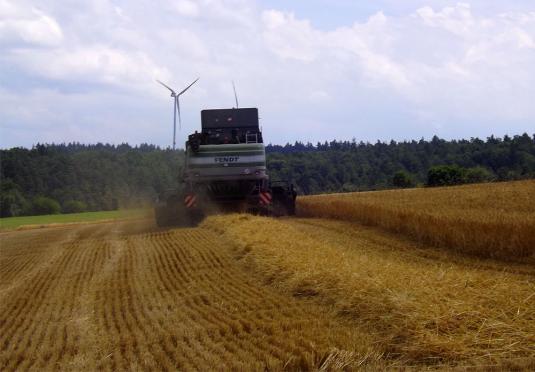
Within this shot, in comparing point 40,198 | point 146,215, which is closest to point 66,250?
point 146,215

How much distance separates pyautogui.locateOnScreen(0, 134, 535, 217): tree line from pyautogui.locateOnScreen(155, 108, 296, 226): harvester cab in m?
47.8

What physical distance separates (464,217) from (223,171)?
363 inches

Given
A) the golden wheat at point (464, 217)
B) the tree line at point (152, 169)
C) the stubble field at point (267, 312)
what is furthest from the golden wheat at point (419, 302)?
the tree line at point (152, 169)

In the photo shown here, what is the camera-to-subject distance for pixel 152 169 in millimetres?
83000

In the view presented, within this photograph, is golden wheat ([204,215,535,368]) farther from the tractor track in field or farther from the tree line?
the tree line

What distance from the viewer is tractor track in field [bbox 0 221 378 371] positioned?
8.06 meters

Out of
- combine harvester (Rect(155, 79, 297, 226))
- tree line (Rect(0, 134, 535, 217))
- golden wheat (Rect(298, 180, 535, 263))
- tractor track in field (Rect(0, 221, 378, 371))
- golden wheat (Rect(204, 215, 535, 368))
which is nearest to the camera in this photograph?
golden wheat (Rect(204, 215, 535, 368))

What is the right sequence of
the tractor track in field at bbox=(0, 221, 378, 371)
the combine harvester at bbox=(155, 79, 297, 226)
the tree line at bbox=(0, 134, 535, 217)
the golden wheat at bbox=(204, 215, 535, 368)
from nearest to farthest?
the golden wheat at bbox=(204, 215, 535, 368) < the tractor track in field at bbox=(0, 221, 378, 371) < the combine harvester at bbox=(155, 79, 297, 226) < the tree line at bbox=(0, 134, 535, 217)

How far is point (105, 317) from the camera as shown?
36.3 ft

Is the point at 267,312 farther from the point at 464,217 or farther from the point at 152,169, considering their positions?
the point at 152,169

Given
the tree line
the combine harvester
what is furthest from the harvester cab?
the tree line

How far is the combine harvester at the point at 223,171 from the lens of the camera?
86.6 feet

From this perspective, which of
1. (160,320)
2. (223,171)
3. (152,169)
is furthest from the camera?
(152,169)

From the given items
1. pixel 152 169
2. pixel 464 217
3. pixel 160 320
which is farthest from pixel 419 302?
pixel 152 169
